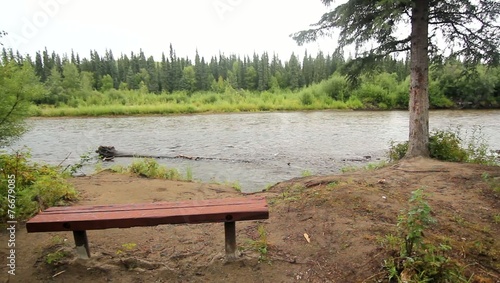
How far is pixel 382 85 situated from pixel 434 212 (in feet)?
143

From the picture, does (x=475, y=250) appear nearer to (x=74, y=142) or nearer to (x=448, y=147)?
(x=448, y=147)

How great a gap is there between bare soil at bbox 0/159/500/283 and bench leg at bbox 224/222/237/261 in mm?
102

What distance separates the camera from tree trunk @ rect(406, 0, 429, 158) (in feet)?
25.1

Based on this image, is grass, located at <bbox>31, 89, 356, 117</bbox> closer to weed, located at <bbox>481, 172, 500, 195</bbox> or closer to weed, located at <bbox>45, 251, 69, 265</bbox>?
weed, located at <bbox>481, 172, 500, 195</bbox>

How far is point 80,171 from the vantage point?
34.8ft

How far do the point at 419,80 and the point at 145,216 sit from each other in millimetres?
7740

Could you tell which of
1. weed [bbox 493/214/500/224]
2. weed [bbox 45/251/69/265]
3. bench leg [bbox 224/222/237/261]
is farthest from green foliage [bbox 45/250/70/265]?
weed [bbox 493/214/500/224]

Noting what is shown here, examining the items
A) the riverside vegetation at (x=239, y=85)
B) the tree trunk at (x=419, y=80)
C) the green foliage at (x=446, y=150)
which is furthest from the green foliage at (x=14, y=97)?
the green foliage at (x=446, y=150)

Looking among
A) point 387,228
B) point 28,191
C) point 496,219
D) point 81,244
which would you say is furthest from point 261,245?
point 28,191

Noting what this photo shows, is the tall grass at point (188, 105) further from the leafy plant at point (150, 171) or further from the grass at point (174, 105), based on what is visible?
the leafy plant at point (150, 171)

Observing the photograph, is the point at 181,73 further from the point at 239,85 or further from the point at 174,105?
the point at 174,105

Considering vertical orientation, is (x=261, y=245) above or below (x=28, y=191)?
below

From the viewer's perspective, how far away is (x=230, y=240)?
3.33 meters

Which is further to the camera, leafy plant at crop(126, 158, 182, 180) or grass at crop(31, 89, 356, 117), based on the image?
grass at crop(31, 89, 356, 117)
